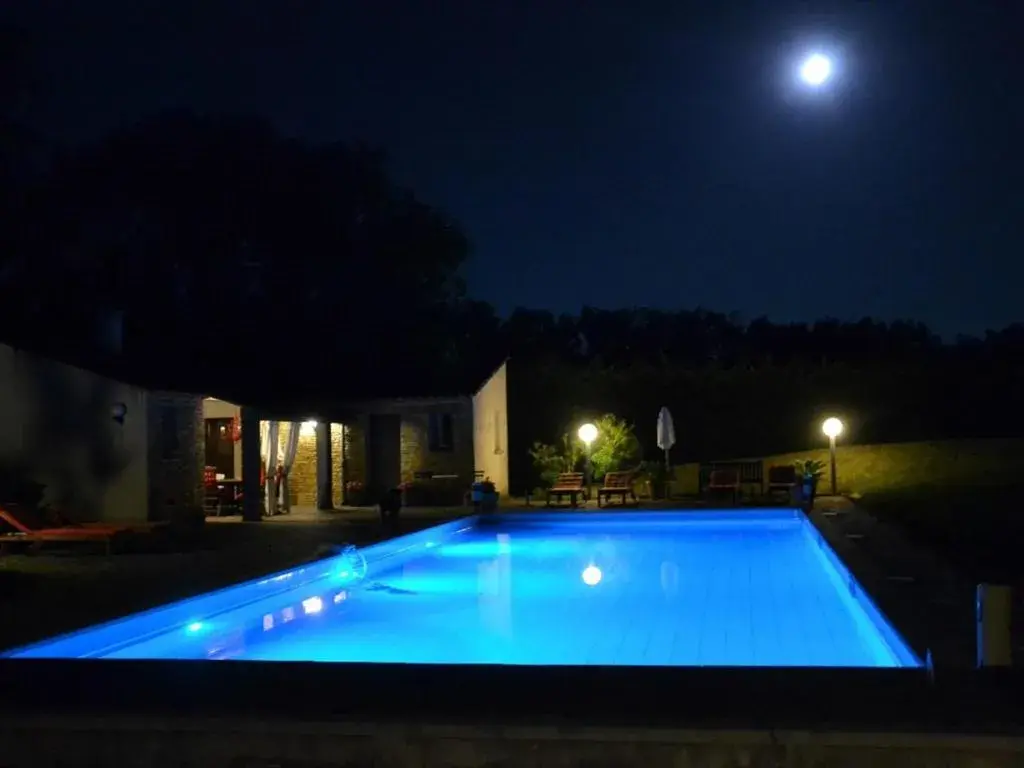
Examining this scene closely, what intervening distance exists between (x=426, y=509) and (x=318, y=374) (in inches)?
349

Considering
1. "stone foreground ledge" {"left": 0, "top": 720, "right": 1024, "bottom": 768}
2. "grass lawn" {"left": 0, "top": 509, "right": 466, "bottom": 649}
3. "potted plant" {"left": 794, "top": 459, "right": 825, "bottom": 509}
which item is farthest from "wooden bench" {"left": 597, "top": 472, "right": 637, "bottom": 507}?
"stone foreground ledge" {"left": 0, "top": 720, "right": 1024, "bottom": 768}

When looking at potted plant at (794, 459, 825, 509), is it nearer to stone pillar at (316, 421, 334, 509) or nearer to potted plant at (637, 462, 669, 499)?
potted plant at (637, 462, 669, 499)

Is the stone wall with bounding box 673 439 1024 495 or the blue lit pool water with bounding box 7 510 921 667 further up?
the stone wall with bounding box 673 439 1024 495

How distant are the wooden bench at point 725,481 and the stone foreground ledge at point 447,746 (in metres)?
14.1

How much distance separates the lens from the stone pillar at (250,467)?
16656mm

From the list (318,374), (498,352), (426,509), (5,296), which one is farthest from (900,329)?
(5,296)

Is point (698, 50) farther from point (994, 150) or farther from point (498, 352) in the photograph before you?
point (498, 352)

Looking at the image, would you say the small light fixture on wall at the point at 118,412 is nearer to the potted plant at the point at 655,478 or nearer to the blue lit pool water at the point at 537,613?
the blue lit pool water at the point at 537,613

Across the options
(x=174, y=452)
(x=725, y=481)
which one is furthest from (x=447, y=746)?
(x=725, y=481)

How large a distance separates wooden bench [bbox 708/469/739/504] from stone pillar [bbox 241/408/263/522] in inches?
278

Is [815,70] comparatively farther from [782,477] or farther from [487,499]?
[782,477]

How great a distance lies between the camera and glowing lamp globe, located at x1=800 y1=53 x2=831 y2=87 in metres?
9.55

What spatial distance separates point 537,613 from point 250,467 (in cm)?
858

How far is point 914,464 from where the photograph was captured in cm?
2027
